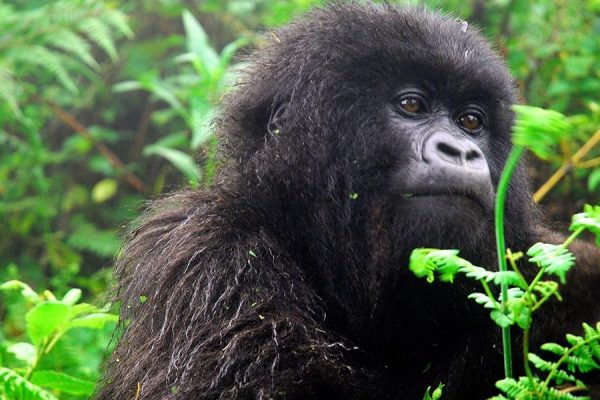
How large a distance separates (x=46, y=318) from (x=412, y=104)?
4.63ft

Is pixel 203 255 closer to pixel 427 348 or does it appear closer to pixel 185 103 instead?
pixel 427 348

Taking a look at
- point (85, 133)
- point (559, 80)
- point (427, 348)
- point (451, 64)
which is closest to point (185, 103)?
point (85, 133)

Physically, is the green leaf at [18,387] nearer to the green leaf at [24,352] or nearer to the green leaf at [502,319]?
the green leaf at [24,352]

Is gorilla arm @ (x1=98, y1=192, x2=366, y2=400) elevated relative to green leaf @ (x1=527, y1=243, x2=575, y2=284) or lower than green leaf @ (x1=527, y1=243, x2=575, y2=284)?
lower

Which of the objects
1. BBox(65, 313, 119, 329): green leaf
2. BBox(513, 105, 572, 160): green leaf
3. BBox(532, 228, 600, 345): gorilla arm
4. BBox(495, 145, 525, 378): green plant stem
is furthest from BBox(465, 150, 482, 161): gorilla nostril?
BBox(65, 313, 119, 329): green leaf

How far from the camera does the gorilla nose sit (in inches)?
110

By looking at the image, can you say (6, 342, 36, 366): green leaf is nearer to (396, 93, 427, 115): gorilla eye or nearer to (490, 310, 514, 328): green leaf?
(396, 93, 427, 115): gorilla eye

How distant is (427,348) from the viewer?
2881mm

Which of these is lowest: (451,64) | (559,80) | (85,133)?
(85,133)

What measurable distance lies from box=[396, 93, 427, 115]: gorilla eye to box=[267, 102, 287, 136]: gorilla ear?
1.36ft

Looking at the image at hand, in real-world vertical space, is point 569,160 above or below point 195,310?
below

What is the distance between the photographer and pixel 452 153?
9.33 ft

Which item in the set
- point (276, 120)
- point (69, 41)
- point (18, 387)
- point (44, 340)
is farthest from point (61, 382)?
point (69, 41)

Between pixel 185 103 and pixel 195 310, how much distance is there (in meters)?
3.00
